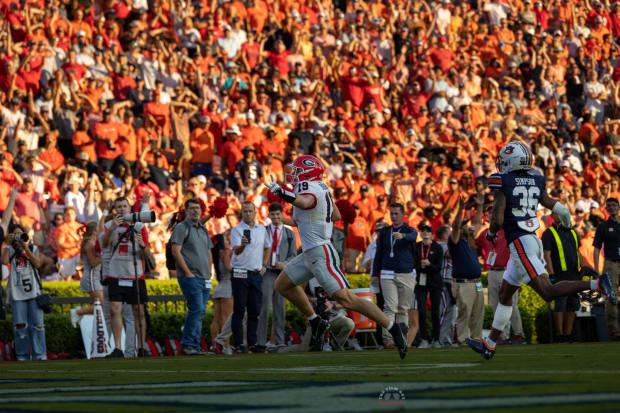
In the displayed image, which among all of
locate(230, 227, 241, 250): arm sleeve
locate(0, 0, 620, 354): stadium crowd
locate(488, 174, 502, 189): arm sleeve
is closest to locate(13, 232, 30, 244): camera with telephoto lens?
locate(0, 0, 620, 354): stadium crowd

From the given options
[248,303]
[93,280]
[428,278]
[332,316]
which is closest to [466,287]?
[428,278]

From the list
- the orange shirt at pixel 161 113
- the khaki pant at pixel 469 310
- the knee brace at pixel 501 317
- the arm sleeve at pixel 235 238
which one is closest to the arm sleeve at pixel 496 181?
the knee brace at pixel 501 317

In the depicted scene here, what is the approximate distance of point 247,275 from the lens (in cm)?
1450

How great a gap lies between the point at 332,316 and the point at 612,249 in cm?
457

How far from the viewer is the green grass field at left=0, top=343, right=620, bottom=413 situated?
14.8 ft

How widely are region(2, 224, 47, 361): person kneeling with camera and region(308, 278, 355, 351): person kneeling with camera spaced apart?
372 cm

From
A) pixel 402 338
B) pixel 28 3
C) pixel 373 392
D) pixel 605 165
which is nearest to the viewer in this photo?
pixel 373 392

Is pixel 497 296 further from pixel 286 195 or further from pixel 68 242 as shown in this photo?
pixel 286 195

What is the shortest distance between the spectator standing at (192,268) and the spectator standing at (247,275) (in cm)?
57

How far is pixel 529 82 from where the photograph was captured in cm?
2756

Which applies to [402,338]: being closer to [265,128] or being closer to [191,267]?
[191,267]

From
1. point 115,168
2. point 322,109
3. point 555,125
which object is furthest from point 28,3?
point 555,125

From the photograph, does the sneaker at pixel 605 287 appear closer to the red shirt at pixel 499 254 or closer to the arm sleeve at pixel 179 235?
the arm sleeve at pixel 179 235

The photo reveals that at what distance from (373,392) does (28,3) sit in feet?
55.2
